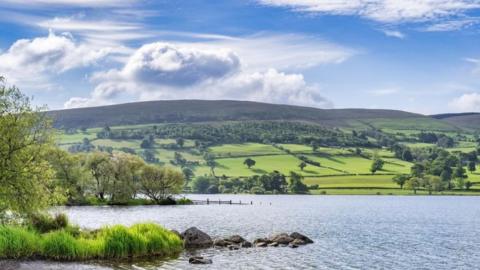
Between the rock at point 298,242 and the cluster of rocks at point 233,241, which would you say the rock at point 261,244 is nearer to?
the cluster of rocks at point 233,241

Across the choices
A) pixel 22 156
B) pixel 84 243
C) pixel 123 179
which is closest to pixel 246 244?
pixel 84 243

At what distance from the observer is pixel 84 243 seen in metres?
55.0

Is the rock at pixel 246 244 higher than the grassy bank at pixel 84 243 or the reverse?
the reverse

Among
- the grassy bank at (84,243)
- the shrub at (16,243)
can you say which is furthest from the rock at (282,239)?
the shrub at (16,243)

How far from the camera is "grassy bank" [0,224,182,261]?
5147 centimetres

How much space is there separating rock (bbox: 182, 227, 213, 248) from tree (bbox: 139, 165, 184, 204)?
312ft

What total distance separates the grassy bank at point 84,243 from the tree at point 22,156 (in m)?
3.09

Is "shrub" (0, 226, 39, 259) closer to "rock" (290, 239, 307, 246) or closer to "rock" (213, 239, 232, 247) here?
"rock" (213, 239, 232, 247)

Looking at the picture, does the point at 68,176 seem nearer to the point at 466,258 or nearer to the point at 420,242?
the point at 420,242

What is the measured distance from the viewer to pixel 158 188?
17525cm

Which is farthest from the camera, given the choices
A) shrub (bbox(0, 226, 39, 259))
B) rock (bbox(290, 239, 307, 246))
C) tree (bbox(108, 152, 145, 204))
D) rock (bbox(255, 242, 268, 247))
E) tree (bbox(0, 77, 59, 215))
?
tree (bbox(108, 152, 145, 204))

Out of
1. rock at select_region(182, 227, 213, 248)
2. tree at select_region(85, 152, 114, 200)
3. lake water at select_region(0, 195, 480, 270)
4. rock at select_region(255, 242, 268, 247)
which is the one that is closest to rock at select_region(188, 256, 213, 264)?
lake water at select_region(0, 195, 480, 270)

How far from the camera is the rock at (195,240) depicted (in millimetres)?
72875

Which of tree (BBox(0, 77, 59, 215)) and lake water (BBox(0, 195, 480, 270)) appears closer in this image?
tree (BBox(0, 77, 59, 215))
